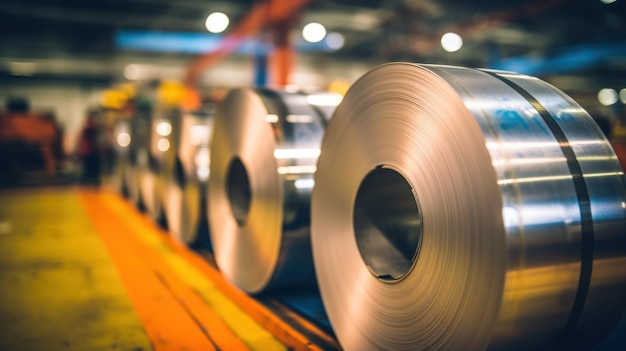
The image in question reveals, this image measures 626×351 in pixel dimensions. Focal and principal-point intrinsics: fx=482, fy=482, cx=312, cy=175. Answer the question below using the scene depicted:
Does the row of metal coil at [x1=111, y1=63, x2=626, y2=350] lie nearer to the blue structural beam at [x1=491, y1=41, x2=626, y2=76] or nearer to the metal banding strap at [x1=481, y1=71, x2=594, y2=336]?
the metal banding strap at [x1=481, y1=71, x2=594, y2=336]

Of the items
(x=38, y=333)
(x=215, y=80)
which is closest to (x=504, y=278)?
(x=38, y=333)

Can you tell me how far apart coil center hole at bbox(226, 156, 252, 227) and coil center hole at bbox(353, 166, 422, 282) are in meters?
0.98

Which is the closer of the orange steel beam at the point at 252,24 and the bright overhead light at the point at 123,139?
the orange steel beam at the point at 252,24

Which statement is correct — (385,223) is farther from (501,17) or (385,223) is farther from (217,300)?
(501,17)

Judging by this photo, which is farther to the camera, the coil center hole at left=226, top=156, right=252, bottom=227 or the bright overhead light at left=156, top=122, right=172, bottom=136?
the bright overhead light at left=156, top=122, right=172, bottom=136

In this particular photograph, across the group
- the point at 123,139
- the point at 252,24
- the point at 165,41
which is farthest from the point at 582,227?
the point at 165,41

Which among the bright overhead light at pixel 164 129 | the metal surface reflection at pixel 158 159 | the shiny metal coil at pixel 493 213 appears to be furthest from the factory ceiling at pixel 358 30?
the shiny metal coil at pixel 493 213

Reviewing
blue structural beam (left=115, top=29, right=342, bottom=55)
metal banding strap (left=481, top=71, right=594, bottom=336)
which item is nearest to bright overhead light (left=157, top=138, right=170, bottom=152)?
metal banding strap (left=481, top=71, right=594, bottom=336)

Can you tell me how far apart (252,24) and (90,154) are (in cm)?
400

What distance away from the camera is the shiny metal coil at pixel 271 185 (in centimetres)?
187

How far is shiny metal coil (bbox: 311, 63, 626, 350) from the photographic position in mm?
964

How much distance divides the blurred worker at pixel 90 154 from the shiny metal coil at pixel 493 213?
805cm

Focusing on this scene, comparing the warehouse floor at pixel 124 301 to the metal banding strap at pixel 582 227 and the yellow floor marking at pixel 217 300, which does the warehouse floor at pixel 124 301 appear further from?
the metal banding strap at pixel 582 227

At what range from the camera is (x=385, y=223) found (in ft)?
5.35
